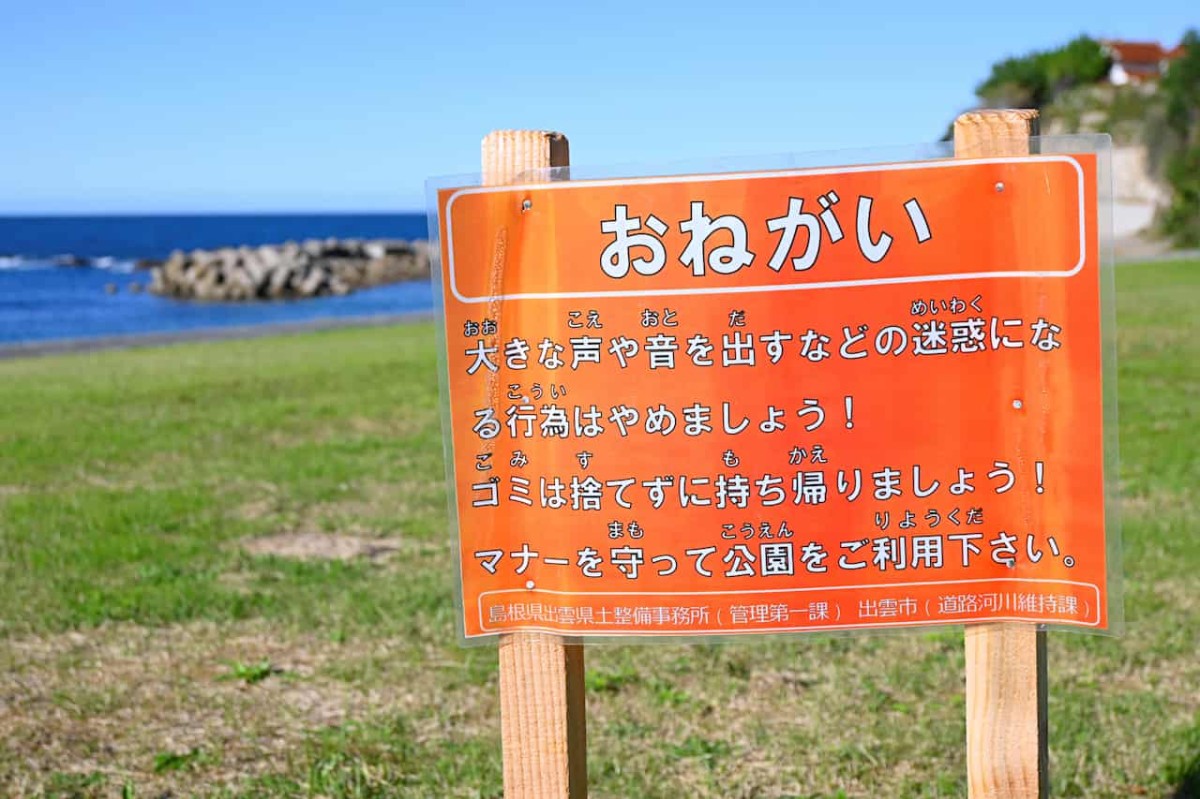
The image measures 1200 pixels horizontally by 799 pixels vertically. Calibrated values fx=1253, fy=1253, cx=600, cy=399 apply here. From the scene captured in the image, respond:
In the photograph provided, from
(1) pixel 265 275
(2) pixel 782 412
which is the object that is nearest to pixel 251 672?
(2) pixel 782 412

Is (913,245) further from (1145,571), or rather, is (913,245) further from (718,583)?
(1145,571)

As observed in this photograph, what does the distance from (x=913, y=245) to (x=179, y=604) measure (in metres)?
4.03

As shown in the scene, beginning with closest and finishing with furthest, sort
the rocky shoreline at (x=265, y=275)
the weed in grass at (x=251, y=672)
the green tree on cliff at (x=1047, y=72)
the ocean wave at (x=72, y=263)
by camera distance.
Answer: the weed in grass at (x=251, y=672)
the rocky shoreline at (x=265, y=275)
the green tree on cliff at (x=1047, y=72)
the ocean wave at (x=72, y=263)

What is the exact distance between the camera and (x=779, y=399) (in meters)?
2.49

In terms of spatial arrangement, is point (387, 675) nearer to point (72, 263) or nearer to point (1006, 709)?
point (1006, 709)

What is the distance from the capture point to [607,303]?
2494 millimetres

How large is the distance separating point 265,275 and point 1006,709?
164ft

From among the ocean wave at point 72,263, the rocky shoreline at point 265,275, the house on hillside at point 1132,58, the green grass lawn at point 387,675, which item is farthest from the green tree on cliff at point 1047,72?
the green grass lawn at point 387,675

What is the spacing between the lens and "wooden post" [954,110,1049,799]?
97.7 inches

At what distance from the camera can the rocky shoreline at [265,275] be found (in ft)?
164

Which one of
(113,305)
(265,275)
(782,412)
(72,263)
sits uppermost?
(72,263)

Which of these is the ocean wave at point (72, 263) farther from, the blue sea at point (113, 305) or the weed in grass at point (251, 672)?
the weed in grass at point (251, 672)

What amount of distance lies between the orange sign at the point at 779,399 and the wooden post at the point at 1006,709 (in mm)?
56

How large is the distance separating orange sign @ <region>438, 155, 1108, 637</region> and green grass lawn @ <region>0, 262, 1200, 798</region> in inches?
54.3
